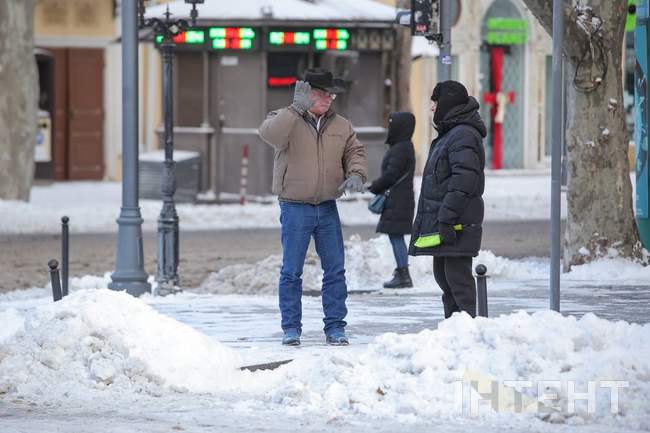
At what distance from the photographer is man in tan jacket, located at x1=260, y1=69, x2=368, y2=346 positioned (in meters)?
11.9

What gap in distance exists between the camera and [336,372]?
32.0 feet

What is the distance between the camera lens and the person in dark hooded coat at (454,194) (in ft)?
36.9

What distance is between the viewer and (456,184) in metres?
11.2

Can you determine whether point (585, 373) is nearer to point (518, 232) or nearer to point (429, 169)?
point (429, 169)

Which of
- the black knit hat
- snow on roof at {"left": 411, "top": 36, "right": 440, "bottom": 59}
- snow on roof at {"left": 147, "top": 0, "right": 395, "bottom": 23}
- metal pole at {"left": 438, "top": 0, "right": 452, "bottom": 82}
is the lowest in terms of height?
the black knit hat

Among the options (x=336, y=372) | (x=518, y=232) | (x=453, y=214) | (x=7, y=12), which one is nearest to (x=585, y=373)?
(x=336, y=372)

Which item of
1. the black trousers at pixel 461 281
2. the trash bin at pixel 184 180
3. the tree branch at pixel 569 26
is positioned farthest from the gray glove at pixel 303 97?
the trash bin at pixel 184 180

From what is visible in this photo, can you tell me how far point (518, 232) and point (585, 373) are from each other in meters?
15.9

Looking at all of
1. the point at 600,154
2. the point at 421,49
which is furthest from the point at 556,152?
the point at 421,49

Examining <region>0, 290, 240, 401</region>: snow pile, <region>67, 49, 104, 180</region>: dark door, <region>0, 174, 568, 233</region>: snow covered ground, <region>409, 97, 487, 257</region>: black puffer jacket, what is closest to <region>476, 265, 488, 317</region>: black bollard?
<region>409, 97, 487, 257</region>: black puffer jacket

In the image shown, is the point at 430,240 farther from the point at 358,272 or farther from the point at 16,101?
the point at 16,101

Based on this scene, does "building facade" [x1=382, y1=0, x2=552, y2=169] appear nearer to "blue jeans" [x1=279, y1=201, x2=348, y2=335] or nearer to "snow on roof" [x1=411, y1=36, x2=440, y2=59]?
"snow on roof" [x1=411, y1=36, x2=440, y2=59]

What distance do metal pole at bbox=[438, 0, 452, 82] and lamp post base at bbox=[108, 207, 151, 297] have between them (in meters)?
3.58

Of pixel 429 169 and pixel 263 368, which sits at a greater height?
pixel 429 169
